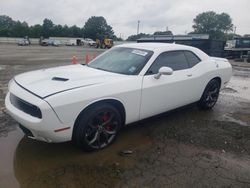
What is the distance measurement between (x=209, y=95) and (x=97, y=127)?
3.14 metres

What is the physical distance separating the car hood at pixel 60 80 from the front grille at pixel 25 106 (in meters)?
0.17

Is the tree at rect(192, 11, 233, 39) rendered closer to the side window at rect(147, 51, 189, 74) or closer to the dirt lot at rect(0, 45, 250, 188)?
the side window at rect(147, 51, 189, 74)

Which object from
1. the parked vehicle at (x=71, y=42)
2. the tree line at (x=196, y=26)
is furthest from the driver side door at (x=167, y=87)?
the tree line at (x=196, y=26)

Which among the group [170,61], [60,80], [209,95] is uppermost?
[170,61]

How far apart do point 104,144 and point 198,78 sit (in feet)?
8.14

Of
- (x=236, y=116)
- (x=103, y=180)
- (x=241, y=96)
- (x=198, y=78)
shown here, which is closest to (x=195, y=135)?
(x=198, y=78)

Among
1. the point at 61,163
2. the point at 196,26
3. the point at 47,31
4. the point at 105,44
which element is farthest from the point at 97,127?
the point at 196,26

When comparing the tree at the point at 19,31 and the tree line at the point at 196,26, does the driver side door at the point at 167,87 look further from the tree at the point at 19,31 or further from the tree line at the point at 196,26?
the tree line at the point at 196,26

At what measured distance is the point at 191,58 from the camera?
4984mm

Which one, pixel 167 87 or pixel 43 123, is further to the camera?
pixel 167 87

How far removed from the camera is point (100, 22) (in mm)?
98062

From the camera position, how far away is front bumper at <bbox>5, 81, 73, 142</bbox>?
2.86m

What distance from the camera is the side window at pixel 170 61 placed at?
13.5 ft

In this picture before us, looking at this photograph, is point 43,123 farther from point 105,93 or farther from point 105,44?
point 105,44
